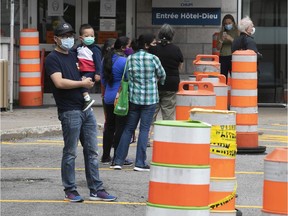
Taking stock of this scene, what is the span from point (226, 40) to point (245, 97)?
541 centimetres

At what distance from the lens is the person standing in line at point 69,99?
31.3ft

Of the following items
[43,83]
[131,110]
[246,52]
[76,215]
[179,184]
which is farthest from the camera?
[43,83]

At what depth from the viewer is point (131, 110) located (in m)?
11.7

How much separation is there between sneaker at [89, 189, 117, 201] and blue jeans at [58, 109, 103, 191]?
48mm

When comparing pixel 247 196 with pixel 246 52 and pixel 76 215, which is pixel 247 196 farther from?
pixel 246 52

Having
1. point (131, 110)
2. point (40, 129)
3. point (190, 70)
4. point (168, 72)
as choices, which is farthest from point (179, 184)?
point (190, 70)

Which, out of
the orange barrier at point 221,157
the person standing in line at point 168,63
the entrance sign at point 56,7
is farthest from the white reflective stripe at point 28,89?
the orange barrier at point 221,157

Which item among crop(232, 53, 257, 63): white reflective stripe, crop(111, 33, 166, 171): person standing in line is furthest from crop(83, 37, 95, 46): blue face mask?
crop(232, 53, 257, 63): white reflective stripe

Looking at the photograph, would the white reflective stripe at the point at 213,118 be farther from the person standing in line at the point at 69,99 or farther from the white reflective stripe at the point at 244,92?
the white reflective stripe at the point at 244,92

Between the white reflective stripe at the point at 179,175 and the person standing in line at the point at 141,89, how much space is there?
522cm

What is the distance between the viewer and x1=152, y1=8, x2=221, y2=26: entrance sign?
20375 millimetres

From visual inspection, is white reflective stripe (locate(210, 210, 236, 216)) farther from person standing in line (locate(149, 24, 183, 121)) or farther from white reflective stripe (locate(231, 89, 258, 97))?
white reflective stripe (locate(231, 89, 258, 97))

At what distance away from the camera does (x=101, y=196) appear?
391 inches

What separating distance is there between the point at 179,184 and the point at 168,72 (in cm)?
702
